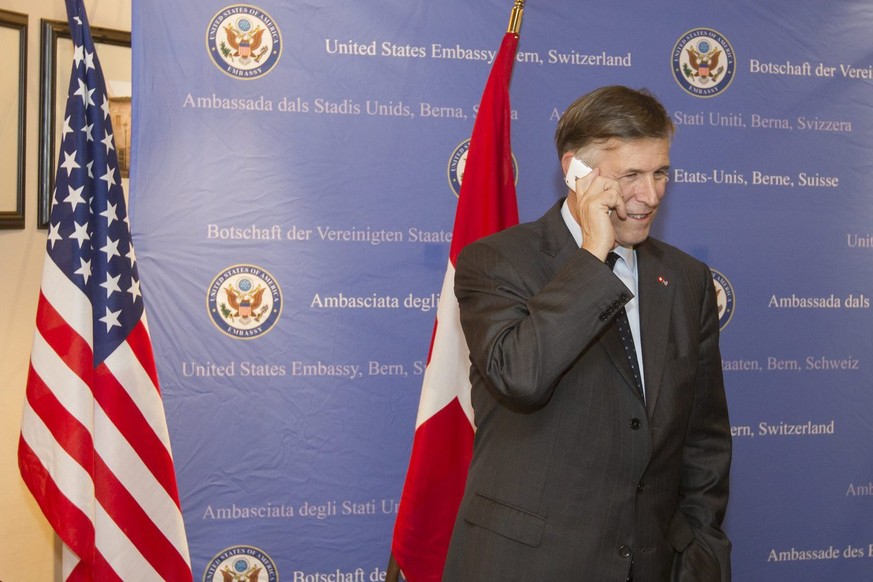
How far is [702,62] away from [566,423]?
75.8 inches

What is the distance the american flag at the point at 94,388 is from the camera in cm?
255

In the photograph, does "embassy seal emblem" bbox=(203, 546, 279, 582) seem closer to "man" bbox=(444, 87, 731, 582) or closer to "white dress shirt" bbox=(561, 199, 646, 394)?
"man" bbox=(444, 87, 731, 582)

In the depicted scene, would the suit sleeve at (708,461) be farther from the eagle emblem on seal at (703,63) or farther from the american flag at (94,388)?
the american flag at (94,388)

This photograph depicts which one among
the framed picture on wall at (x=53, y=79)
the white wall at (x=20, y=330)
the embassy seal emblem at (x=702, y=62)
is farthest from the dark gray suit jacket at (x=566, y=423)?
the white wall at (x=20, y=330)

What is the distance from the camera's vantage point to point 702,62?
3.21 m

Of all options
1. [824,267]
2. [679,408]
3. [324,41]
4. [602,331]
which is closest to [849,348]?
[824,267]

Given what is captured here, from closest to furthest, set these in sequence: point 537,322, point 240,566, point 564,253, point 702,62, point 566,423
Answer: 1. point 537,322
2. point 566,423
3. point 564,253
4. point 240,566
5. point 702,62

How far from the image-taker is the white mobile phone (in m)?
1.91

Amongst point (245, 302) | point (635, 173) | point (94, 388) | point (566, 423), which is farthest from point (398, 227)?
point (566, 423)

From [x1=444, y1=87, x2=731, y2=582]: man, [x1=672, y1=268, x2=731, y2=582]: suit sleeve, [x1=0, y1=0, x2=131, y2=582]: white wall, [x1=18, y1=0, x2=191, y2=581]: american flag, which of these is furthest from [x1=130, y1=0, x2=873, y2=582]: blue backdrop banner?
[x1=672, y1=268, x2=731, y2=582]: suit sleeve

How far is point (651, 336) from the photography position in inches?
74.7

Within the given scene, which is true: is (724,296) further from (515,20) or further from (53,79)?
(53,79)

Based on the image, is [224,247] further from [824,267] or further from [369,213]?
[824,267]

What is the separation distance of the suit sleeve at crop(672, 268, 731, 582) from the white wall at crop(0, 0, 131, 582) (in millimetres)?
2637
